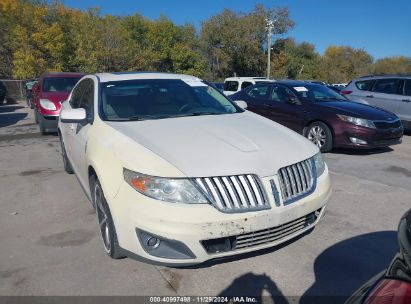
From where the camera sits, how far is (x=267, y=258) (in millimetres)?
3232

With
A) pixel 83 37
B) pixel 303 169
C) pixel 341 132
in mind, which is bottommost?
pixel 341 132

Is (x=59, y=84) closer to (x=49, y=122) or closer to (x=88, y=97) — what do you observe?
(x=49, y=122)

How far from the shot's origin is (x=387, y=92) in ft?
32.8

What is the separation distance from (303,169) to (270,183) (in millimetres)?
451

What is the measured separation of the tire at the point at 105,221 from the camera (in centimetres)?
294

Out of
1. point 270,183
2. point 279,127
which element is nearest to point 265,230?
point 270,183

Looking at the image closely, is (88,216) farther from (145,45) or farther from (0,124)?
(145,45)

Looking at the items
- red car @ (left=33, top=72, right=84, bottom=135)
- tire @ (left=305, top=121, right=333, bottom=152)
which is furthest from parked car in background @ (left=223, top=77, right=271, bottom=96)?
tire @ (left=305, top=121, right=333, bottom=152)

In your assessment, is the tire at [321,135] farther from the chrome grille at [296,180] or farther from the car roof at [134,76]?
the chrome grille at [296,180]

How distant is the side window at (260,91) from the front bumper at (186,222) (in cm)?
620

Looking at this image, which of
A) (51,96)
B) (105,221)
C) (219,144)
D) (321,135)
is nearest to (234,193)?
(219,144)

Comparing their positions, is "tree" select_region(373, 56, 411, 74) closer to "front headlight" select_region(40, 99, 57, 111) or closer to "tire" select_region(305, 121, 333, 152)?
"tire" select_region(305, 121, 333, 152)

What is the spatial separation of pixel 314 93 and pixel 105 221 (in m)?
6.27

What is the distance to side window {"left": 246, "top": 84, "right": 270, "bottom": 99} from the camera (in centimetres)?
873
